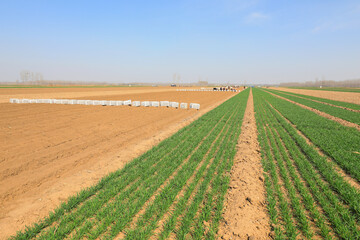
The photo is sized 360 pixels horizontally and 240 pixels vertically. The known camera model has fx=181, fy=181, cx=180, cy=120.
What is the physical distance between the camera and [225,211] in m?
5.14

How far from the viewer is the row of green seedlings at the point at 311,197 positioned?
444cm

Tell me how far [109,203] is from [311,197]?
6.10m

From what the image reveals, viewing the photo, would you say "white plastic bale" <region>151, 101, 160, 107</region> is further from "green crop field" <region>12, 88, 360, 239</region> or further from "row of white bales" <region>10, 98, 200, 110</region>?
"green crop field" <region>12, 88, 360, 239</region>

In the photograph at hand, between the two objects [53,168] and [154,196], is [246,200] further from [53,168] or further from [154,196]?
[53,168]

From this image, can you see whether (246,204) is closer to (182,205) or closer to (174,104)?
(182,205)

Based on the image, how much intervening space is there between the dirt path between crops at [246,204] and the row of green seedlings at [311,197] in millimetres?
280

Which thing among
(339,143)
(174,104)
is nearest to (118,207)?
(339,143)

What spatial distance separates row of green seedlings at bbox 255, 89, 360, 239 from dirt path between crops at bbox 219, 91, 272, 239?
11.0 inches

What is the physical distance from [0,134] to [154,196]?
41.6ft

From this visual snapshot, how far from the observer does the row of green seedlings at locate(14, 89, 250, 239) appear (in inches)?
171

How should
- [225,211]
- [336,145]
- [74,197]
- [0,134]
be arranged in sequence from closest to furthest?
[225,211]
[74,197]
[336,145]
[0,134]

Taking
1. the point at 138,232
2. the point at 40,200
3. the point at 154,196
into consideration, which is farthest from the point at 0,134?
the point at 138,232

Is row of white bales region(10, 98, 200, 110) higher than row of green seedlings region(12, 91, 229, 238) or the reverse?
higher

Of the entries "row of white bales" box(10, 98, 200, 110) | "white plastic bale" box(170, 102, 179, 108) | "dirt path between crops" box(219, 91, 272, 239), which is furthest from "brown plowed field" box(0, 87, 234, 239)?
"row of white bales" box(10, 98, 200, 110)
